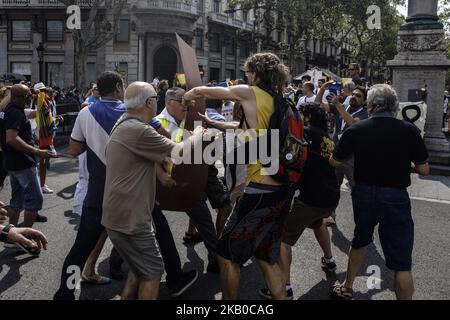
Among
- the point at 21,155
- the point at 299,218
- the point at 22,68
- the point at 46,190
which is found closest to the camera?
the point at 299,218

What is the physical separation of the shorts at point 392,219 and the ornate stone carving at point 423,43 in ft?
30.1

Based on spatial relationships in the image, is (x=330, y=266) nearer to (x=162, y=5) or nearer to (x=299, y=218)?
(x=299, y=218)

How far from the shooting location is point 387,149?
3.54 metres

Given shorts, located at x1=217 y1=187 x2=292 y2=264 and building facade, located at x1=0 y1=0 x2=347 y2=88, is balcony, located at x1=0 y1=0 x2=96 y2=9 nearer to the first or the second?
building facade, located at x1=0 y1=0 x2=347 y2=88

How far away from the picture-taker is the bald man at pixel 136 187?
3.16 metres

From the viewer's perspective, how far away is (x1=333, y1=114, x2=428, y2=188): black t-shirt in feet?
11.6

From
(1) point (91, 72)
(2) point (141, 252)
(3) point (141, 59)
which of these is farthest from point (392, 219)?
(1) point (91, 72)

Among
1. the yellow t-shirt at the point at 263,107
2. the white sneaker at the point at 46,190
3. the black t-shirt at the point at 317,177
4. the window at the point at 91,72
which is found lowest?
the white sneaker at the point at 46,190

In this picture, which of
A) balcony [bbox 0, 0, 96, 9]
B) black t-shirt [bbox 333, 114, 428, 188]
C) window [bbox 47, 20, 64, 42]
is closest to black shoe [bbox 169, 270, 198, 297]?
black t-shirt [bbox 333, 114, 428, 188]

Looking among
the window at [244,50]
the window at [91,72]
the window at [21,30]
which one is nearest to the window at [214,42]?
the window at [244,50]

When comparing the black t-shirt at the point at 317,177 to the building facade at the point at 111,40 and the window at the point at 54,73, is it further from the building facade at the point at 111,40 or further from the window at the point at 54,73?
the window at the point at 54,73

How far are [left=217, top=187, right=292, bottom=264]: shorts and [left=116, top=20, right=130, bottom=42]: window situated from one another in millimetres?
33250

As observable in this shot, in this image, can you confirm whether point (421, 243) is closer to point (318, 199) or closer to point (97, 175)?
point (318, 199)

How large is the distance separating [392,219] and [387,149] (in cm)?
52
